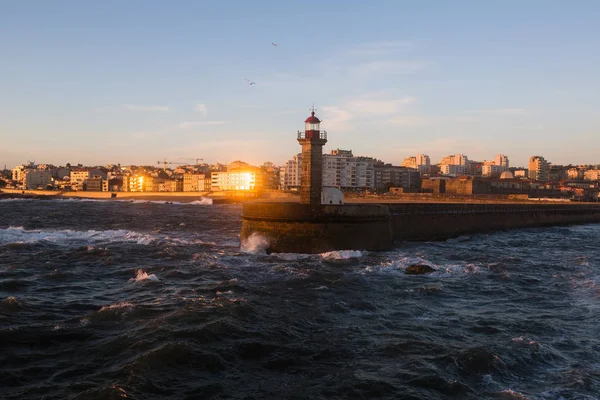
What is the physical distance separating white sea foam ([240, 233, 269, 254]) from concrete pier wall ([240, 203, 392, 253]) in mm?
192

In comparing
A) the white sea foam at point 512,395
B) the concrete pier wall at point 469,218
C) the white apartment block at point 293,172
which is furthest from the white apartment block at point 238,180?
the white sea foam at point 512,395

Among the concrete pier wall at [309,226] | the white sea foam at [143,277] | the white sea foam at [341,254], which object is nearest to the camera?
the white sea foam at [143,277]

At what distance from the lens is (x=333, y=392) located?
412 inches

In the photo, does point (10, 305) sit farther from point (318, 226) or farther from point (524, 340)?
point (318, 226)

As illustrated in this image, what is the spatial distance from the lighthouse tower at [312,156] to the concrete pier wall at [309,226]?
3500 mm

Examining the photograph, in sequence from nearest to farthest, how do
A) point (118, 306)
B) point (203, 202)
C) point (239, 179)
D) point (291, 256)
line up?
point (118, 306) → point (291, 256) → point (203, 202) → point (239, 179)

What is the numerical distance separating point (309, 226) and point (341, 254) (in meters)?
2.46

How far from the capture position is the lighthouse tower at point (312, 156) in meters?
32.0

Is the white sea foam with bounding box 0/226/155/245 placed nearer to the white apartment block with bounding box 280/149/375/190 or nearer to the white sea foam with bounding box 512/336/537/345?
the white sea foam with bounding box 512/336/537/345

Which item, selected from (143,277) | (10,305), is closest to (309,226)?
(143,277)

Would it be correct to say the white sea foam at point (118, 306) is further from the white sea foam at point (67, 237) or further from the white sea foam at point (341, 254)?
the white sea foam at point (67, 237)

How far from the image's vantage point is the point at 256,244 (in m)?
30.1

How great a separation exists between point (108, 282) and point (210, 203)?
114m

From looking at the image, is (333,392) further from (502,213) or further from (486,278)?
(502,213)
